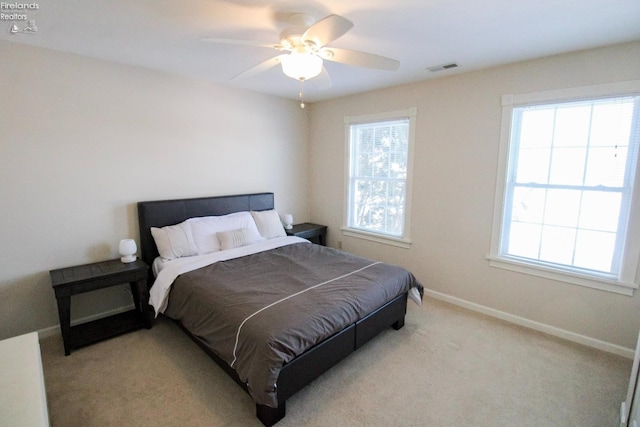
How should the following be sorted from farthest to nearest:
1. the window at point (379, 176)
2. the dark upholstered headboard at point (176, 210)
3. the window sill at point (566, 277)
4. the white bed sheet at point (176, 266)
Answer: the window at point (379, 176) < the dark upholstered headboard at point (176, 210) < the white bed sheet at point (176, 266) < the window sill at point (566, 277)

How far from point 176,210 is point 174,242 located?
0.44 meters

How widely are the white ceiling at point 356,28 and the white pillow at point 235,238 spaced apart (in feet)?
5.69

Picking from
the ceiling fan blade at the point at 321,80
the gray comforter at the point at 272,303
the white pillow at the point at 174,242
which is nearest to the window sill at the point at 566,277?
the gray comforter at the point at 272,303

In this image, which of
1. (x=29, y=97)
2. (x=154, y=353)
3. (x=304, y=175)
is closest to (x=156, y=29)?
(x=29, y=97)

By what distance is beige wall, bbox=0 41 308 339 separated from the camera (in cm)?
250

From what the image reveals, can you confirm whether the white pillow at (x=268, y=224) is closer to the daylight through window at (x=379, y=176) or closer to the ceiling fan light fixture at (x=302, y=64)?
the daylight through window at (x=379, y=176)

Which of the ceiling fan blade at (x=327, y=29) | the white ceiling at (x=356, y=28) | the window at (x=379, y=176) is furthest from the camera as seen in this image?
the window at (x=379, y=176)

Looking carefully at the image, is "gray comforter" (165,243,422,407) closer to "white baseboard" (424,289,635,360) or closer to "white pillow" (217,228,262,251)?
"white pillow" (217,228,262,251)

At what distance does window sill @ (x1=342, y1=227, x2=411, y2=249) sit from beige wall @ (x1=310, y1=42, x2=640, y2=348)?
0.30 feet

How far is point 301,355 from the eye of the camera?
1922 mm

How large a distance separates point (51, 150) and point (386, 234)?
3626 mm

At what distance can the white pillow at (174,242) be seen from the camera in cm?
302

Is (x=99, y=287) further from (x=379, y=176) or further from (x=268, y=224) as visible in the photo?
(x=379, y=176)

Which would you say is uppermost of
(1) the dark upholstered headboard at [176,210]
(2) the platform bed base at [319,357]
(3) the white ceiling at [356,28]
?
(3) the white ceiling at [356,28]
